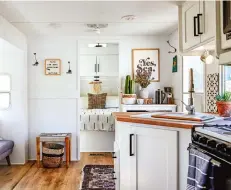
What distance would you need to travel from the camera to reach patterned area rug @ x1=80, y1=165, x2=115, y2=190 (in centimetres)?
380

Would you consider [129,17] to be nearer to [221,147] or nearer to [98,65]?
[221,147]

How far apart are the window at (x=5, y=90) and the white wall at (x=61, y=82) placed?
387 millimetres

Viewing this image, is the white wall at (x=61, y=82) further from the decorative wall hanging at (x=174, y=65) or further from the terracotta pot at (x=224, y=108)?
the terracotta pot at (x=224, y=108)

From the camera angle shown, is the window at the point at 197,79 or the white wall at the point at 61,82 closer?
the window at the point at 197,79

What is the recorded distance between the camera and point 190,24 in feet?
9.20

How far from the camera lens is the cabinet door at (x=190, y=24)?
262 cm

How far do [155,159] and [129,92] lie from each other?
2798 mm

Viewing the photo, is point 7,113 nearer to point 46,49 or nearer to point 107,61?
point 46,49

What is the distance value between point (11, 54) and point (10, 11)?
4.87 ft

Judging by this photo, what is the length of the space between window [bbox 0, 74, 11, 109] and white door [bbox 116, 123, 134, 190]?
3.01 metres

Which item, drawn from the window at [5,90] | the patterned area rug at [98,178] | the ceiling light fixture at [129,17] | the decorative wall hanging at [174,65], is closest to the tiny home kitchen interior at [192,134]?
the ceiling light fixture at [129,17]

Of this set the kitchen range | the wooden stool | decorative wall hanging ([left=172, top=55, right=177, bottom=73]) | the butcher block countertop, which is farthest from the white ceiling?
the kitchen range

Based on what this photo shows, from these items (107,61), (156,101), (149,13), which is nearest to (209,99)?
(149,13)

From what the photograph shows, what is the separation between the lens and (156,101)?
16.8ft
